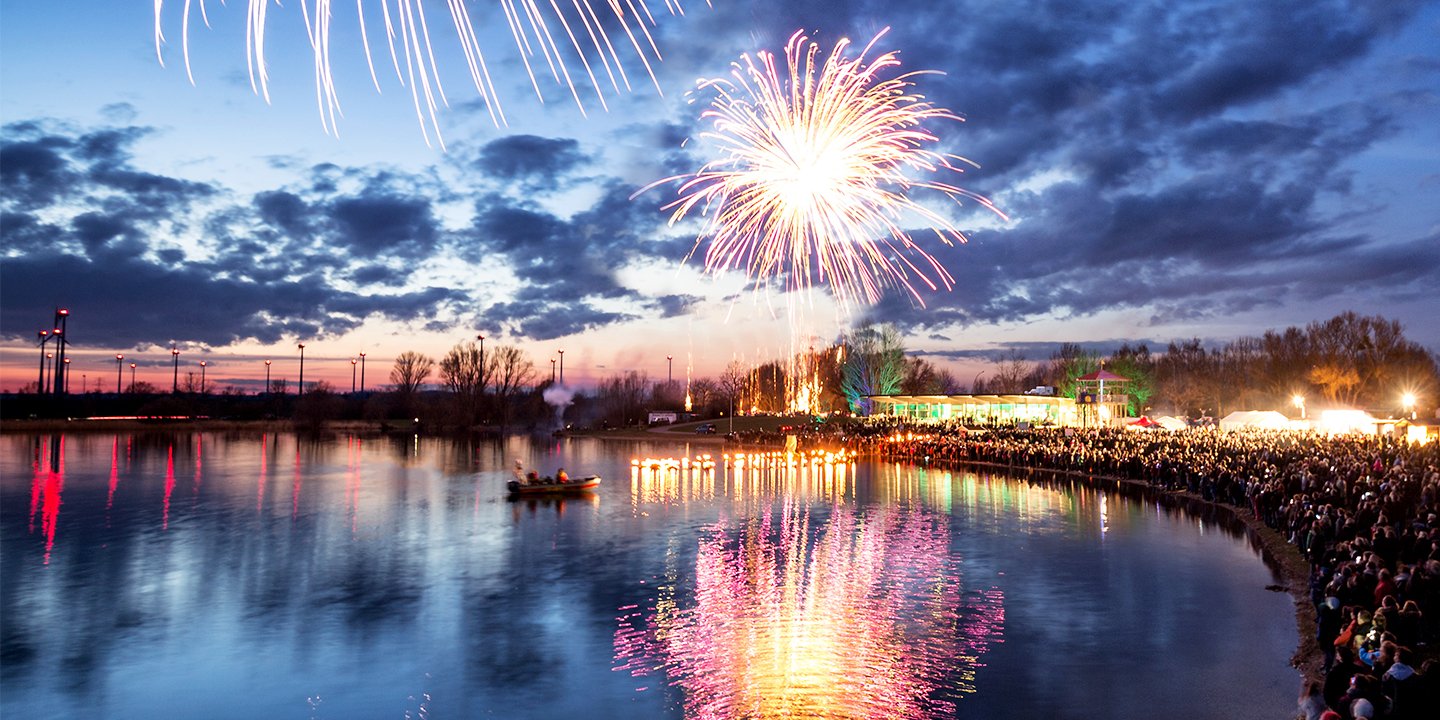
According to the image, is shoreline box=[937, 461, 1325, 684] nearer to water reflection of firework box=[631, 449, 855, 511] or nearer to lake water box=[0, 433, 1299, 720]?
lake water box=[0, 433, 1299, 720]

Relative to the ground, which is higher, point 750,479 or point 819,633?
point 750,479

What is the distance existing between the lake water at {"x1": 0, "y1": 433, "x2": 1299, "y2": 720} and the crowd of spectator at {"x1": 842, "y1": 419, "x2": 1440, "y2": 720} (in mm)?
1392

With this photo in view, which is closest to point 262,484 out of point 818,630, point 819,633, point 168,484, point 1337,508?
point 168,484

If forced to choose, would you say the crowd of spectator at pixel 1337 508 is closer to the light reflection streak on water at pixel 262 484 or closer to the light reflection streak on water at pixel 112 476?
the light reflection streak on water at pixel 262 484

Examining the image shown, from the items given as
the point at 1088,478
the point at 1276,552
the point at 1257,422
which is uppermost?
the point at 1257,422

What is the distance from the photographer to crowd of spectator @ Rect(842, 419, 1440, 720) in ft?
30.7

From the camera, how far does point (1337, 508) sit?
65.3 ft

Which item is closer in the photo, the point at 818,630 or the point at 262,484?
the point at 818,630

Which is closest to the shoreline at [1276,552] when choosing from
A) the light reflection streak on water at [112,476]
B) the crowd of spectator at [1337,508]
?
the crowd of spectator at [1337,508]

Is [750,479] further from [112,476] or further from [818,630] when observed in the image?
[112,476]

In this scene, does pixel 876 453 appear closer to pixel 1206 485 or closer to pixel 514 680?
pixel 1206 485

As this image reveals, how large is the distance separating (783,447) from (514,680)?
52.8 m

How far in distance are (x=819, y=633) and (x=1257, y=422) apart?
5504cm

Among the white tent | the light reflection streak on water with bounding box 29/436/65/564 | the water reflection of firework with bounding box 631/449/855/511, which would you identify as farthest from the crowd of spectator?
the light reflection streak on water with bounding box 29/436/65/564
